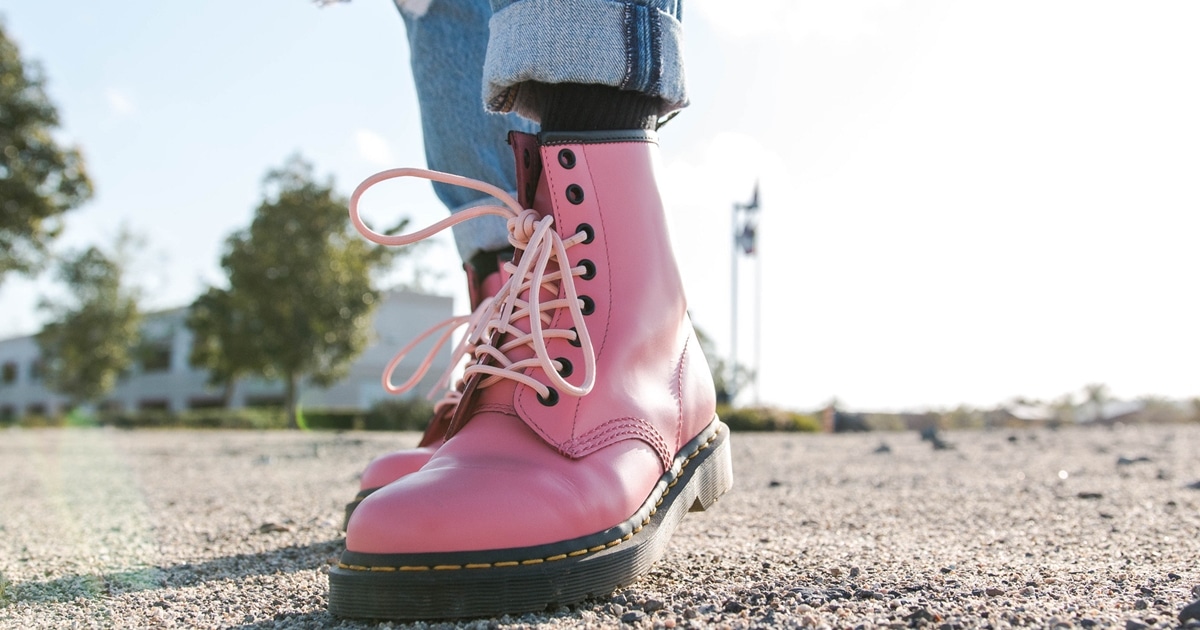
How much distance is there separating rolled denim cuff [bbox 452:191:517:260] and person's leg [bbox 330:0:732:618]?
1.49 ft

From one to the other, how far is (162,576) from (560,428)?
0.73m

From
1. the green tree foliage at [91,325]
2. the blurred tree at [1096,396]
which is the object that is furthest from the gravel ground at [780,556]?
the green tree foliage at [91,325]

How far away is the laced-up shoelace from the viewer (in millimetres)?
1182

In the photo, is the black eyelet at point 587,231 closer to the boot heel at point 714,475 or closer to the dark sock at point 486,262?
the boot heel at point 714,475

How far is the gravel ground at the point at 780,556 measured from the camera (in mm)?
984

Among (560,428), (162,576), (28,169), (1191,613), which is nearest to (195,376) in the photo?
(28,169)

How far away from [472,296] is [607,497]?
83cm

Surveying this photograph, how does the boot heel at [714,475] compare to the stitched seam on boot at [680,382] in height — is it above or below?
below

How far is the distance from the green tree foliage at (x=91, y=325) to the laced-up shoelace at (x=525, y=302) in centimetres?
3434

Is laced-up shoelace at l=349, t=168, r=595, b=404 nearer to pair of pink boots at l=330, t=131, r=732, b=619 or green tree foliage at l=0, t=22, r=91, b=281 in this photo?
pair of pink boots at l=330, t=131, r=732, b=619

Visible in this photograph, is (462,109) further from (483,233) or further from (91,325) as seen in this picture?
(91,325)

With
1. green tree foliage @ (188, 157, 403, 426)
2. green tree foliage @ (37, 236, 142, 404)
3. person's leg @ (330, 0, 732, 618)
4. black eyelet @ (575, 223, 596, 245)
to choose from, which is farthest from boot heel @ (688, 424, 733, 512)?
green tree foliage @ (37, 236, 142, 404)

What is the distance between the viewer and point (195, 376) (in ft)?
127

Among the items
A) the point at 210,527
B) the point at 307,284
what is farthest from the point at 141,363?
the point at 210,527
